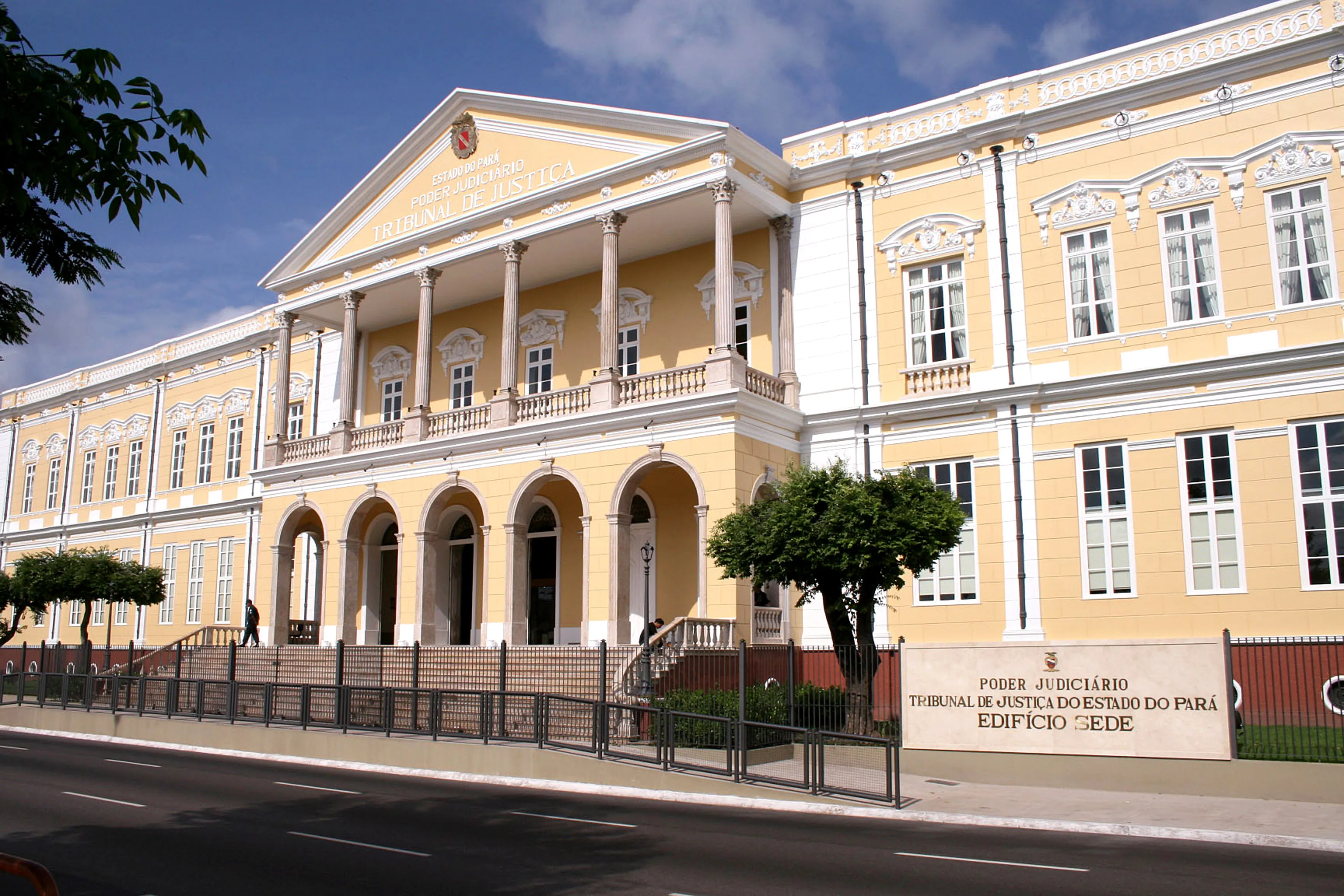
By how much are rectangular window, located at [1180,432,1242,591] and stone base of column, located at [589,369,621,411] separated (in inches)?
442

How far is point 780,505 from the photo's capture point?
18.8 meters

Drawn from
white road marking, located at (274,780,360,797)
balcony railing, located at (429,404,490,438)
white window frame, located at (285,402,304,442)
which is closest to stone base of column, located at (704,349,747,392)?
balcony railing, located at (429,404,490,438)

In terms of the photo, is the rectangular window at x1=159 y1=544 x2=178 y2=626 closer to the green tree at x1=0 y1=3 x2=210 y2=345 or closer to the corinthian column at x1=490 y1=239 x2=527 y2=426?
the corinthian column at x1=490 y1=239 x2=527 y2=426

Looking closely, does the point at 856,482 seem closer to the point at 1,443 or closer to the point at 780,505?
the point at 780,505

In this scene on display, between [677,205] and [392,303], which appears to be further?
[392,303]

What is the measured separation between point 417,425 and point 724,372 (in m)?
8.98

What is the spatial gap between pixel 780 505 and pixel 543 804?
6951 mm

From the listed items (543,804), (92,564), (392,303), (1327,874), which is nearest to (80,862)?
(543,804)

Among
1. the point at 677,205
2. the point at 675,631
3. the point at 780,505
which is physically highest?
the point at 677,205

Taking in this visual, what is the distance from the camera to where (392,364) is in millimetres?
33125

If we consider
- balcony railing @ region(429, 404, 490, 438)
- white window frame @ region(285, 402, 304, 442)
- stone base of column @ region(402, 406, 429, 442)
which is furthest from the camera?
white window frame @ region(285, 402, 304, 442)

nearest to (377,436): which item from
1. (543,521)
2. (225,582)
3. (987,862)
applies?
(543,521)

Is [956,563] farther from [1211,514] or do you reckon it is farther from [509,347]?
[509,347]

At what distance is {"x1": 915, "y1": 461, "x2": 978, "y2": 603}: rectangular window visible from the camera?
22.3 meters
